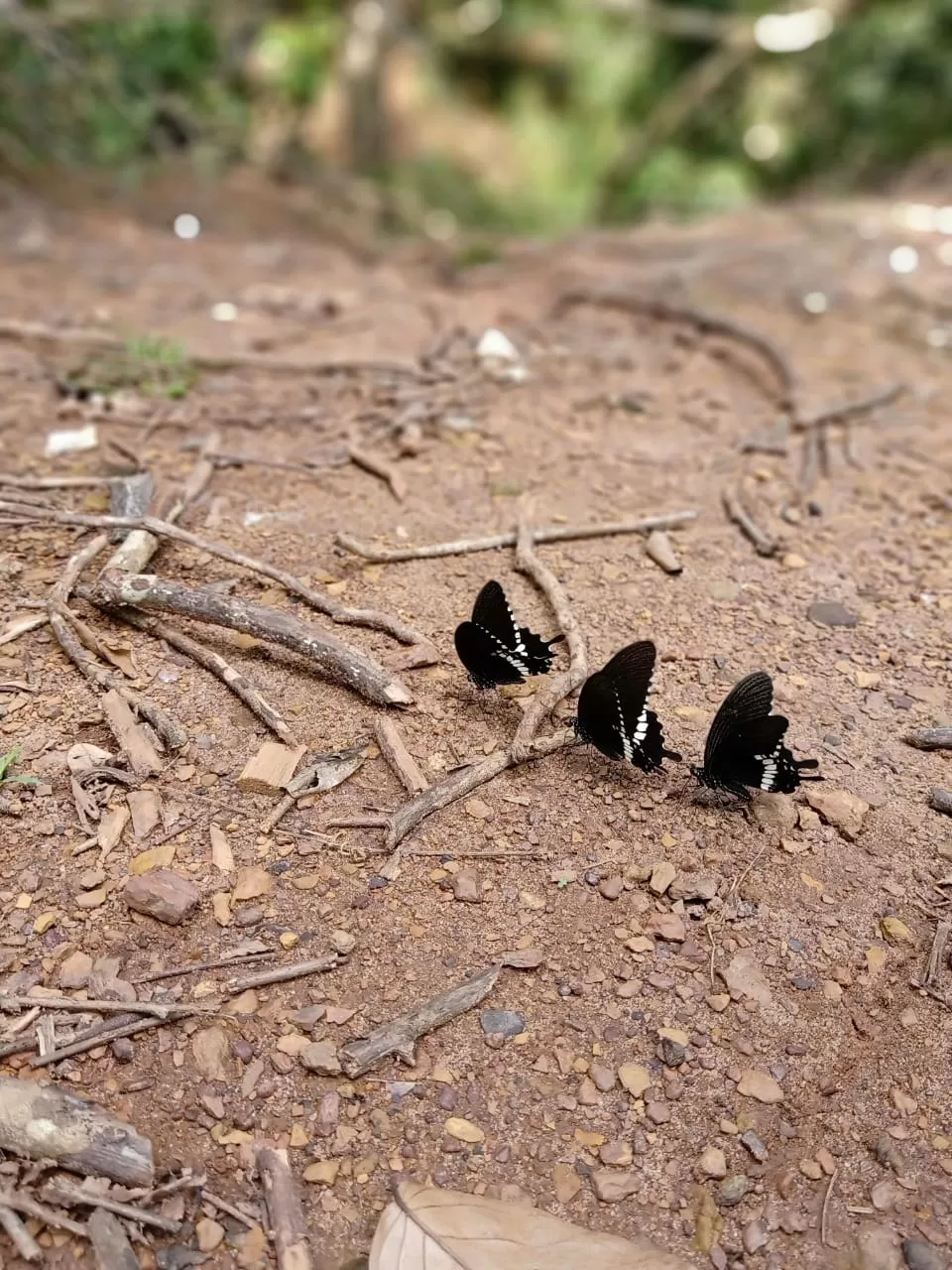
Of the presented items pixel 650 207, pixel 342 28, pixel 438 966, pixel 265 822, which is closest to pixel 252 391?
pixel 265 822

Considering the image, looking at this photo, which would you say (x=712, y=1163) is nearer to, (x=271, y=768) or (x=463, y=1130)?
(x=463, y=1130)

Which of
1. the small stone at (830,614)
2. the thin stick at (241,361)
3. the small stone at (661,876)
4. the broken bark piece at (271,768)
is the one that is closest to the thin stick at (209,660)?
the broken bark piece at (271,768)

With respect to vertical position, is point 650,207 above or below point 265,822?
above

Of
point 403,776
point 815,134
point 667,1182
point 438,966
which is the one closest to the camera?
point 667,1182

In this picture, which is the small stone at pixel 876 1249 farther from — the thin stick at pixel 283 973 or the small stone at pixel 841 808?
the thin stick at pixel 283 973

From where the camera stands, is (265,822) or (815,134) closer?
(265,822)

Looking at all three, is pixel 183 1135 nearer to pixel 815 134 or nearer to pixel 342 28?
pixel 342 28

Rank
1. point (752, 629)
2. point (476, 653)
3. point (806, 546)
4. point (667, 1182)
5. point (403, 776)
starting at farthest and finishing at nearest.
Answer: point (806, 546) < point (752, 629) < point (476, 653) < point (403, 776) < point (667, 1182)

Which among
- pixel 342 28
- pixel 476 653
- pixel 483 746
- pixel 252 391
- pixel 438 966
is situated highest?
pixel 342 28
